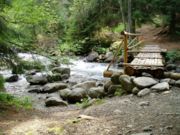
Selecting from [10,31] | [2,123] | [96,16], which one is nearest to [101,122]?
[2,123]

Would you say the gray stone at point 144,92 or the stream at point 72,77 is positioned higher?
the gray stone at point 144,92

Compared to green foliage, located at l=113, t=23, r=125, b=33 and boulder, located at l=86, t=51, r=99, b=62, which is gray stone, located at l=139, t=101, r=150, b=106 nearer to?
boulder, located at l=86, t=51, r=99, b=62

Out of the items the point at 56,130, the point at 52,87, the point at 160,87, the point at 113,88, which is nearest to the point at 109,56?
the point at 52,87

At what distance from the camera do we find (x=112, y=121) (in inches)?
247

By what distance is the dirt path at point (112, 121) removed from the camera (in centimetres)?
568

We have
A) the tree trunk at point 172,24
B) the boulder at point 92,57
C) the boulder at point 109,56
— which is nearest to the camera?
the boulder at point 109,56

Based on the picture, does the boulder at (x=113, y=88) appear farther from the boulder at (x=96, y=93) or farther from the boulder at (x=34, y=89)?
the boulder at (x=34, y=89)

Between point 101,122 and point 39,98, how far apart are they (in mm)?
5664

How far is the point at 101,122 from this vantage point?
627 cm

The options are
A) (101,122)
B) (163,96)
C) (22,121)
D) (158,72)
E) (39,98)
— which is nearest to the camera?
(101,122)

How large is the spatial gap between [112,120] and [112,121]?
0.25 feet

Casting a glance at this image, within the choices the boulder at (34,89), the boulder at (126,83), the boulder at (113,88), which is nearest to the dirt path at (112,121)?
the boulder at (126,83)

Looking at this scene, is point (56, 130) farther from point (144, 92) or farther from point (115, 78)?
point (115, 78)

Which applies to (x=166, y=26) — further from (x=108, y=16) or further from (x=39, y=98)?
(x=39, y=98)
